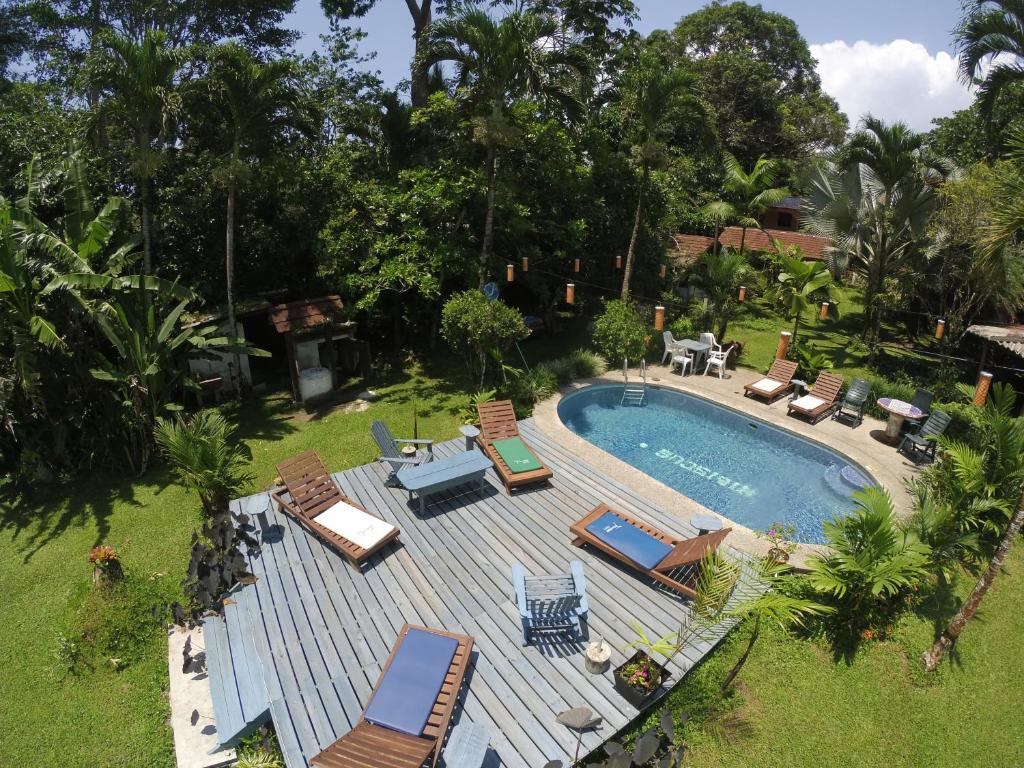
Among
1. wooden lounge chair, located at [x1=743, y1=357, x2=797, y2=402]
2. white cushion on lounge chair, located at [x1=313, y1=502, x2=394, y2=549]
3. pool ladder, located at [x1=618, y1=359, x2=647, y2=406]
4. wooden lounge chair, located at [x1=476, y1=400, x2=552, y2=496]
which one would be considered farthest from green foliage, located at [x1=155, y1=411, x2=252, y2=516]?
wooden lounge chair, located at [x1=743, y1=357, x2=797, y2=402]

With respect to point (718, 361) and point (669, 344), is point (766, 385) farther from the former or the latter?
point (669, 344)

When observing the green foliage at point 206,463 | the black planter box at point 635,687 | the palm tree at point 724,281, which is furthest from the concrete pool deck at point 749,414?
the green foliage at point 206,463

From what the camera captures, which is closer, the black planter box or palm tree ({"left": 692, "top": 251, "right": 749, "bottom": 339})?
the black planter box

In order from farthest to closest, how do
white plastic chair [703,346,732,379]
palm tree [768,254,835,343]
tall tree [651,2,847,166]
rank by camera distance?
tall tree [651,2,847,166] < palm tree [768,254,835,343] < white plastic chair [703,346,732,379]

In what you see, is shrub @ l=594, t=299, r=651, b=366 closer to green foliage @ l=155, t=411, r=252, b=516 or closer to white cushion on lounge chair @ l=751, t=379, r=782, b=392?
white cushion on lounge chair @ l=751, t=379, r=782, b=392

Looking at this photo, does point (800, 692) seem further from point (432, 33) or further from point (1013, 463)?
point (432, 33)

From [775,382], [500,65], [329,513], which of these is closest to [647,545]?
[329,513]
